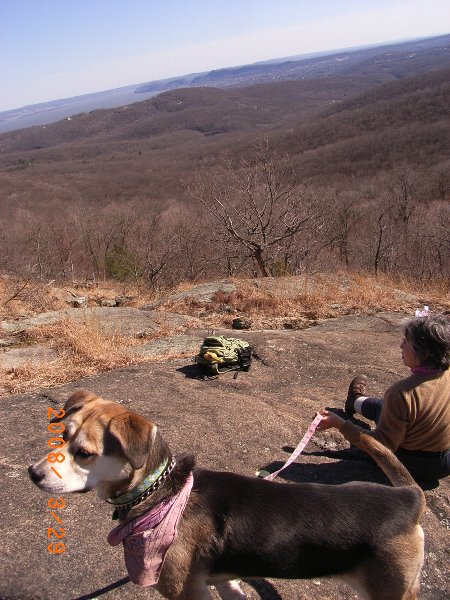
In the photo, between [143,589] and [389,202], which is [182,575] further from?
[389,202]

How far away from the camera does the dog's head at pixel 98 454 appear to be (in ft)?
7.09

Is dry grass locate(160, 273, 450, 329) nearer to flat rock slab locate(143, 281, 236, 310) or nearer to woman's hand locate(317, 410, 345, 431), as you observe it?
flat rock slab locate(143, 281, 236, 310)

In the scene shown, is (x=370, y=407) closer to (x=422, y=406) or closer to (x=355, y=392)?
(x=355, y=392)

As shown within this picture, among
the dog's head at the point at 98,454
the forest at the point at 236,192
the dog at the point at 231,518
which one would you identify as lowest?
the forest at the point at 236,192

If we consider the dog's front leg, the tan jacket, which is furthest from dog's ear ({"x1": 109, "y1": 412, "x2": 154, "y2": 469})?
the tan jacket

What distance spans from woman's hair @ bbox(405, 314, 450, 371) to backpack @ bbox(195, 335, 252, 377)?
2651mm

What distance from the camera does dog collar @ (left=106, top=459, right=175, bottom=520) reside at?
2315mm

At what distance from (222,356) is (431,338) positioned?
2822mm

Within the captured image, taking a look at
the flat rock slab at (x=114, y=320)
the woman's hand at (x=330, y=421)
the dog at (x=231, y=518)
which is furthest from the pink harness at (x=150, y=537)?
the flat rock slab at (x=114, y=320)

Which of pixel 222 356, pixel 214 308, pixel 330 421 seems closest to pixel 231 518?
pixel 330 421

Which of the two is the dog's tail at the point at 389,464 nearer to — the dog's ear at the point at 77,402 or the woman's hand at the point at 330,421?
the woman's hand at the point at 330,421

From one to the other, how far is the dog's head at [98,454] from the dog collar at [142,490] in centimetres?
5

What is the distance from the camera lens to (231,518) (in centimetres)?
233

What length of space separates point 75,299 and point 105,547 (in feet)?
26.1
